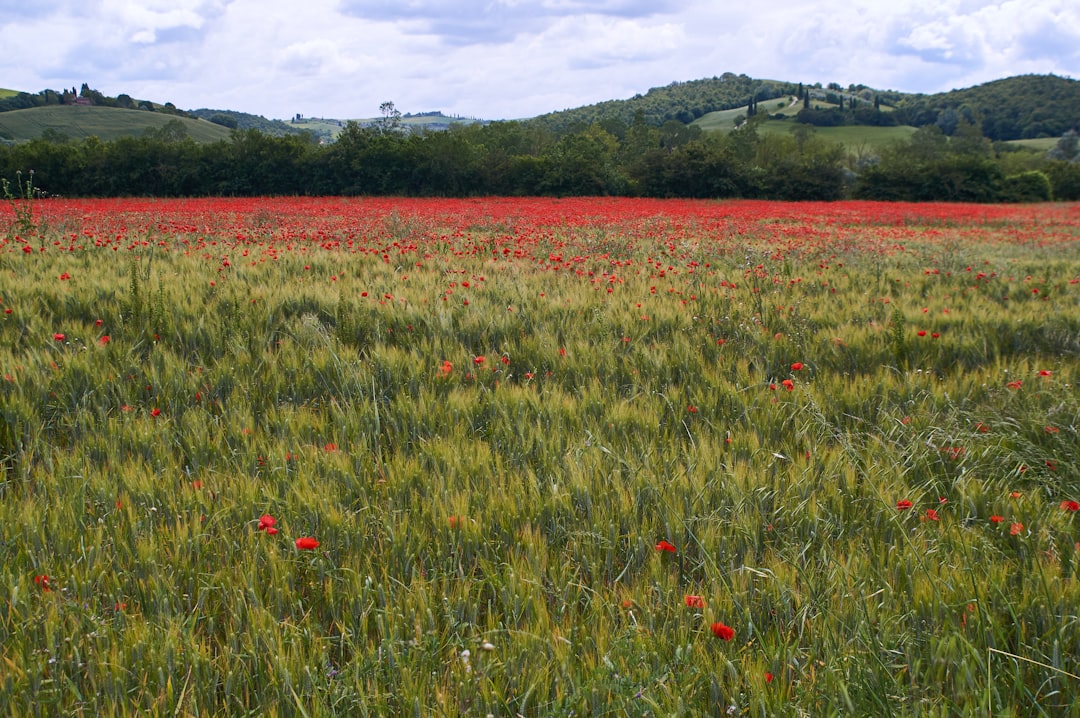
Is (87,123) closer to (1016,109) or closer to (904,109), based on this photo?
(904,109)

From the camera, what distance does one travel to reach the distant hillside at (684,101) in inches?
5005

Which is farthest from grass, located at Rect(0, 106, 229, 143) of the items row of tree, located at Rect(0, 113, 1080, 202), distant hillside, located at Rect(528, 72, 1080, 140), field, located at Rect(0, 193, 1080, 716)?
field, located at Rect(0, 193, 1080, 716)

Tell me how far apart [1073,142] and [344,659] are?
88.6 m

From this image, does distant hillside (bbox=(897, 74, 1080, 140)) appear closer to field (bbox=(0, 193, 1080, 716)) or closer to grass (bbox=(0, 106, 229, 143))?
grass (bbox=(0, 106, 229, 143))

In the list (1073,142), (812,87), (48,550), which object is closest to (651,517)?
(48,550)

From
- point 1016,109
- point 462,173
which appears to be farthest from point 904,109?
point 462,173

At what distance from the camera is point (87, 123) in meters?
95.4

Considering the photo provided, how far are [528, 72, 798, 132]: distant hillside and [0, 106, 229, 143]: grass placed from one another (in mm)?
57349

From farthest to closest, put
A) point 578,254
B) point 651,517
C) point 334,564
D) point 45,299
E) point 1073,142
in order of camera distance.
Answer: point 1073,142 < point 578,254 < point 45,299 < point 651,517 < point 334,564

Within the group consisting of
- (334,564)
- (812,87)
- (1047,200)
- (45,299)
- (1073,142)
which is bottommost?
(334,564)

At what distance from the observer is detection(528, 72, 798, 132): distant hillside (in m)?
127

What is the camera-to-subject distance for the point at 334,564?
202cm

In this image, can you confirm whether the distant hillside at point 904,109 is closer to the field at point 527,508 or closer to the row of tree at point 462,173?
the row of tree at point 462,173

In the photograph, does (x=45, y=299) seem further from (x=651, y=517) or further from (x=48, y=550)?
(x=651, y=517)
